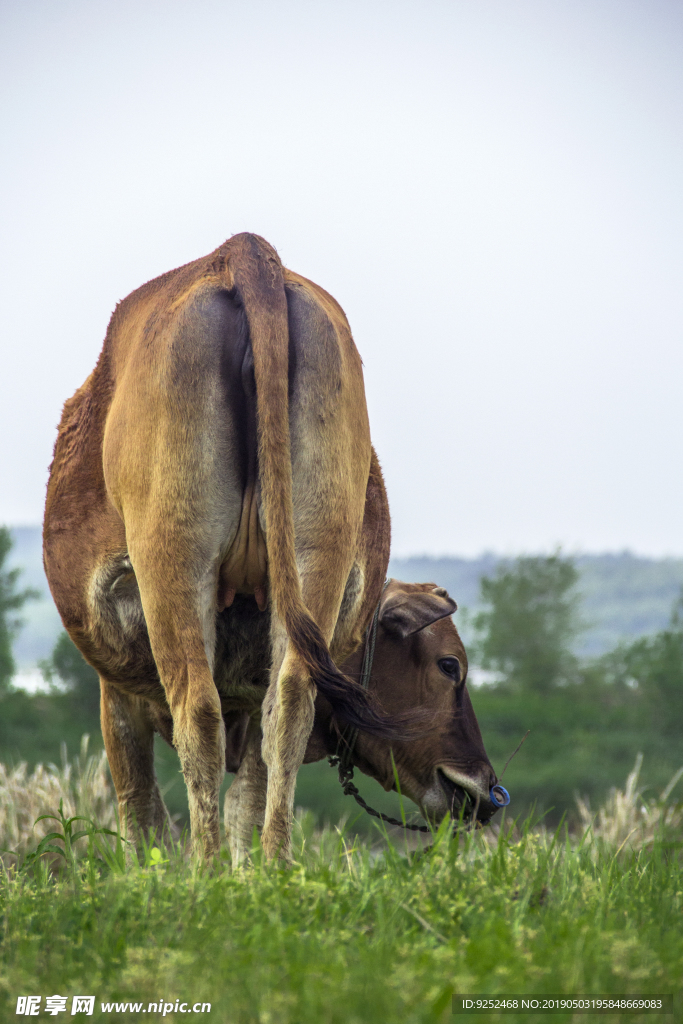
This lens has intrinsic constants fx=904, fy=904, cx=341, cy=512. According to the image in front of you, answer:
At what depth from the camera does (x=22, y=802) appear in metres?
5.78

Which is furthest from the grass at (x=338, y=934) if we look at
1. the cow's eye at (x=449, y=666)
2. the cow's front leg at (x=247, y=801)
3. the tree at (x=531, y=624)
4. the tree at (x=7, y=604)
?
the tree at (x=531, y=624)

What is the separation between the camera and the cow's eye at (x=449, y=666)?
14.9 ft

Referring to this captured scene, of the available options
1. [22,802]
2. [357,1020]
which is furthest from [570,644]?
[357,1020]

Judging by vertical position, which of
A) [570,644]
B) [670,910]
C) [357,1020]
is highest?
[357,1020]

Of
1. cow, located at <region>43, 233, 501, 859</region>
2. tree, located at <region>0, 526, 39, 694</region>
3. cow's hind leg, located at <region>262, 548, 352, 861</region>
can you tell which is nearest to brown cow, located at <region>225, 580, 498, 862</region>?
cow, located at <region>43, 233, 501, 859</region>

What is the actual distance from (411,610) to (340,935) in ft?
8.31

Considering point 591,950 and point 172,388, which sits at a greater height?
point 172,388

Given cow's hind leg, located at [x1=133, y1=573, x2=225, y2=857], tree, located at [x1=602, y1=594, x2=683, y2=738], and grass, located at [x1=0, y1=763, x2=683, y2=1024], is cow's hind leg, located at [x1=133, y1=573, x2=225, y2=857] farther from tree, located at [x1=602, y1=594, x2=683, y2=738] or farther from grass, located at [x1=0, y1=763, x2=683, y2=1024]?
tree, located at [x1=602, y1=594, x2=683, y2=738]

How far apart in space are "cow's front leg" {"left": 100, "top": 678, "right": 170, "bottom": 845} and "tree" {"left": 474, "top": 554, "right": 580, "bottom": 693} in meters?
16.2

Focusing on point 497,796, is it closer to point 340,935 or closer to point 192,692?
point 192,692

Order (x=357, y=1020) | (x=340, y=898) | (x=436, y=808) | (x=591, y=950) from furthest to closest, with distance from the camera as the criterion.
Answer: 1. (x=436, y=808)
2. (x=340, y=898)
3. (x=591, y=950)
4. (x=357, y=1020)

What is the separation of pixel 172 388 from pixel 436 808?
2.65m

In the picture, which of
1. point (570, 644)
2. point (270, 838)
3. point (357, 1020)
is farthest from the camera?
point (570, 644)

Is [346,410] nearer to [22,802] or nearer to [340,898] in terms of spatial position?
[340,898]
